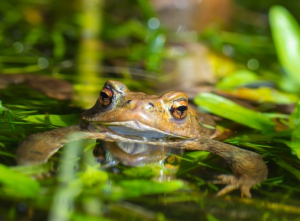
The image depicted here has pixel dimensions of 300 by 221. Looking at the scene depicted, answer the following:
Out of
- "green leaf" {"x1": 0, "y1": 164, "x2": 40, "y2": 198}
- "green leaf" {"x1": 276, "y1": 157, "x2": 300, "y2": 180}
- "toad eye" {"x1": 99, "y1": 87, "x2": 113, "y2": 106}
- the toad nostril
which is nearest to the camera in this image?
"green leaf" {"x1": 0, "y1": 164, "x2": 40, "y2": 198}

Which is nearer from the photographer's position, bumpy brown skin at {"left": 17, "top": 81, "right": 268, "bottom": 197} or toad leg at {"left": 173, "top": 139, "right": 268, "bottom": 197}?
toad leg at {"left": 173, "top": 139, "right": 268, "bottom": 197}

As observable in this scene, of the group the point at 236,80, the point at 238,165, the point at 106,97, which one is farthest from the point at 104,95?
the point at 236,80

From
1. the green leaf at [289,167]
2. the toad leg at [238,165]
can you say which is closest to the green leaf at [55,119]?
the toad leg at [238,165]

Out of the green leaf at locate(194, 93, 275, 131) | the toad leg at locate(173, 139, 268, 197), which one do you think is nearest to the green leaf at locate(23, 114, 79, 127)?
the toad leg at locate(173, 139, 268, 197)

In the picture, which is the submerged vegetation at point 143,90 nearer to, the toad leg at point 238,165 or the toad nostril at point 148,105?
the toad leg at point 238,165

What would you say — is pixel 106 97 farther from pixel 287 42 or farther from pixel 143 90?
pixel 287 42

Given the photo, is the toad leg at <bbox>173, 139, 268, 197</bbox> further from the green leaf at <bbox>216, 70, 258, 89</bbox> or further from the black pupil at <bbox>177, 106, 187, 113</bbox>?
the green leaf at <bbox>216, 70, 258, 89</bbox>

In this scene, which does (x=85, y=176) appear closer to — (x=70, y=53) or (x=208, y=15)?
(x=70, y=53)

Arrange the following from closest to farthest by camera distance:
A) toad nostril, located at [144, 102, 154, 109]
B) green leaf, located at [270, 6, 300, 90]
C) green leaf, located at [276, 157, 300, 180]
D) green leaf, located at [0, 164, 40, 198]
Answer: green leaf, located at [0, 164, 40, 198] < green leaf, located at [276, 157, 300, 180] < toad nostril, located at [144, 102, 154, 109] < green leaf, located at [270, 6, 300, 90]
